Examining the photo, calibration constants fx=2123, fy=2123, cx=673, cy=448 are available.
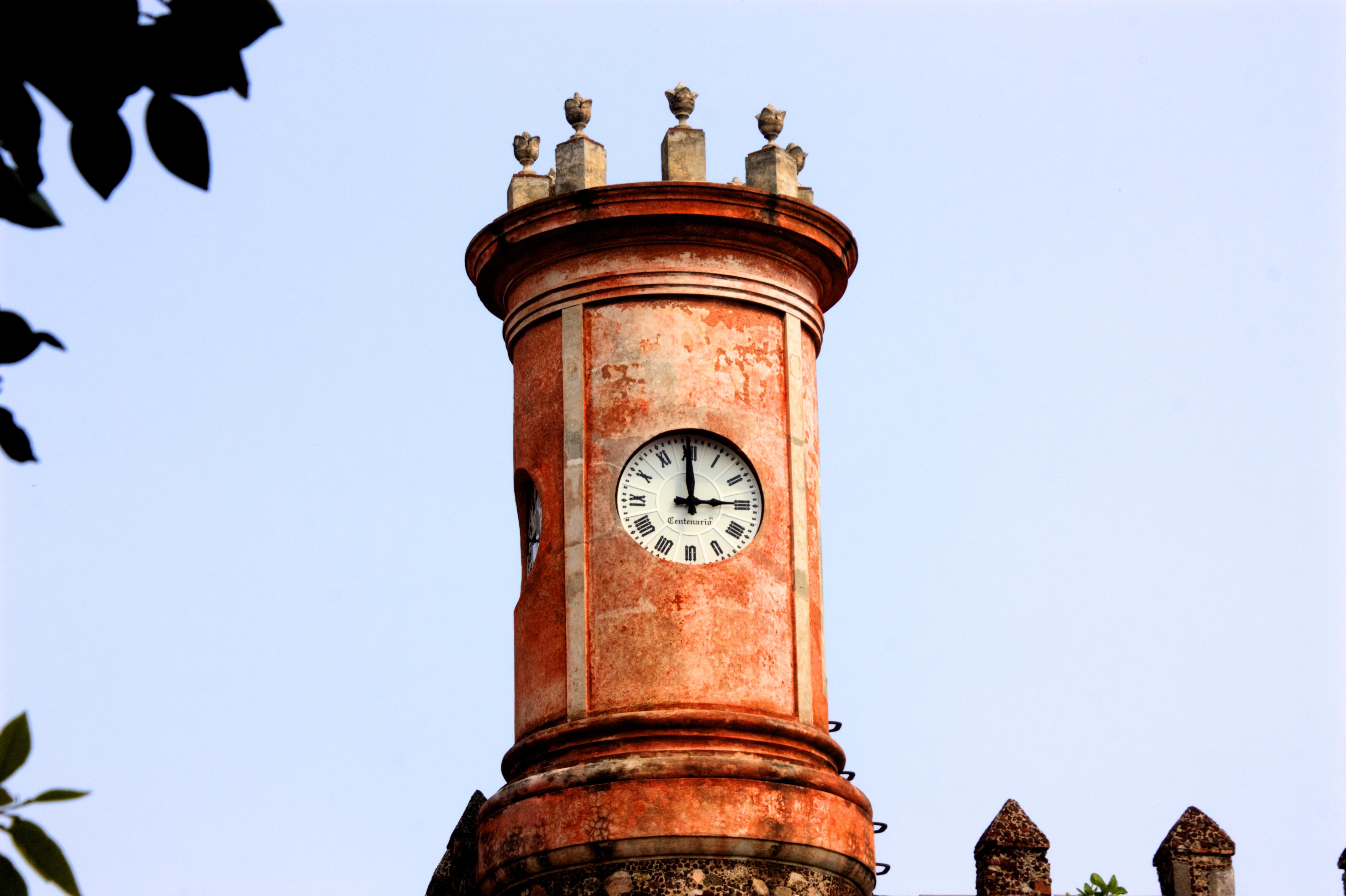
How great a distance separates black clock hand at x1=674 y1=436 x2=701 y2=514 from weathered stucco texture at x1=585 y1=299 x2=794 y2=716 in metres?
0.15

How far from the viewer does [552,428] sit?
1459 cm

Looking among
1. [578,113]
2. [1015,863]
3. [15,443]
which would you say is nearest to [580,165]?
[578,113]

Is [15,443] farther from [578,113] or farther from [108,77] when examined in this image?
[578,113]

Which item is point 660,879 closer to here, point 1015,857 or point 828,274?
point 1015,857

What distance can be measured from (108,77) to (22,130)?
0.15 m

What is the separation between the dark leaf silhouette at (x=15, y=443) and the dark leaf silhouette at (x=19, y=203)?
1.15 ft

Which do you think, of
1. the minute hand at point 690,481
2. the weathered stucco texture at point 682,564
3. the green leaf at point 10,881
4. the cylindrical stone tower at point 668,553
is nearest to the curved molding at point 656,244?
the cylindrical stone tower at point 668,553

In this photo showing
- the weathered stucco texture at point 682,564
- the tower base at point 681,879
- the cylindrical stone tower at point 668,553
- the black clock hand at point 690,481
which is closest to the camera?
the tower base at point 681,879

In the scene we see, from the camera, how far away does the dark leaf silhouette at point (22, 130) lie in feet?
10.2

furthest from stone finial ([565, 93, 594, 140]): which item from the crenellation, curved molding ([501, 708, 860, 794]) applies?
curved molding ([501, 708, 860, 794])

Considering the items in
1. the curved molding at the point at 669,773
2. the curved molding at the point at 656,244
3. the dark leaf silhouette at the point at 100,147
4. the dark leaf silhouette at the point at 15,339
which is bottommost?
the dark leaf silhouette at the point at 15,339

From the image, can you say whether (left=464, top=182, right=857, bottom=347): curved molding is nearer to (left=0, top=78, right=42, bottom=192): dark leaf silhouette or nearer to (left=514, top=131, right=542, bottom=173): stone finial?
(left=514, top=131, right=542, bottom=173): stone finial

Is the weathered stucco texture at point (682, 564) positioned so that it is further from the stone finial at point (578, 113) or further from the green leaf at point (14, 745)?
the green leaf at point (14, 745)

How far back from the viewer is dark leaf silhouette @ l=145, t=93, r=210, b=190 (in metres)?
3.14
